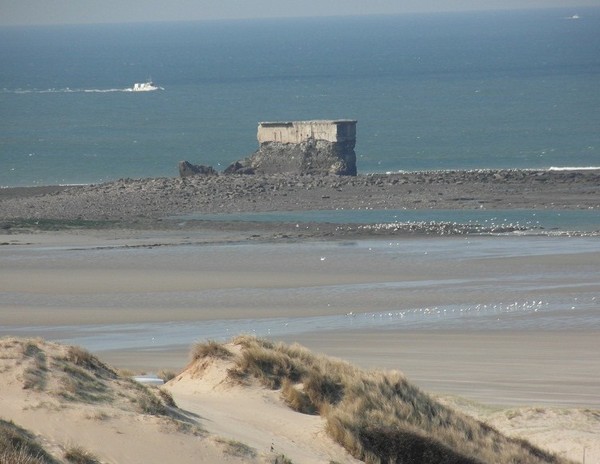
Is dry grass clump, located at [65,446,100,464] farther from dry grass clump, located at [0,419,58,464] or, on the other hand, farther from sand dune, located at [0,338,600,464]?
dry grass clump, located at [0,419,58,464]

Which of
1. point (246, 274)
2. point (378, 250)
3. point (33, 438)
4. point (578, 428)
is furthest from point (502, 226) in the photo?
point (33, 438)

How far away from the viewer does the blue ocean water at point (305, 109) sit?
181 feet

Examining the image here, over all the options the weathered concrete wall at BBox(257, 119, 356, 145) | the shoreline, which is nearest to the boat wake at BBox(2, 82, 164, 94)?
the shoreline

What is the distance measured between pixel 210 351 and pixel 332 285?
47.9ft

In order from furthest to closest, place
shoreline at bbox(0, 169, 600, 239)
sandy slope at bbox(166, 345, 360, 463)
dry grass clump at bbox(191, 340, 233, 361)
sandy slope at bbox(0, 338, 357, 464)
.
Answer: shoreline at bbox(0, 169, 600, 239)
dry grass clump at bbox(191, 340, 233, 361)
sandy slope at bbox(166, 345, 360, 463)
sandy slope at bbox(0, 338, 357, 464)

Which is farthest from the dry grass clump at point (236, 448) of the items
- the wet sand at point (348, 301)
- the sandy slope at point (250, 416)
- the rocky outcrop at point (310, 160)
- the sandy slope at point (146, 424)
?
the rocky outcrop at point (310, 160)

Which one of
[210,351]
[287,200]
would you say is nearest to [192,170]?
[287,200]

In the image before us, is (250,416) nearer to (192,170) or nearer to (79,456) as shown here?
(79,456)

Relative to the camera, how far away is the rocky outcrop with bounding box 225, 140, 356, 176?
141 feet

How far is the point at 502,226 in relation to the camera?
34406 mm

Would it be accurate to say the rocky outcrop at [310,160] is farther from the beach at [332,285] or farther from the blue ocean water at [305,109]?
the blue ocean water at [305,109]

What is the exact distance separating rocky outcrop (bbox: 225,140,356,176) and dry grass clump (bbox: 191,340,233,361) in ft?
99.1

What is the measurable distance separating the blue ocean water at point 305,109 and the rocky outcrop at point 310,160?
6616mm

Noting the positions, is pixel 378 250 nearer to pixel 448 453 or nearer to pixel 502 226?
pixel 502 226
